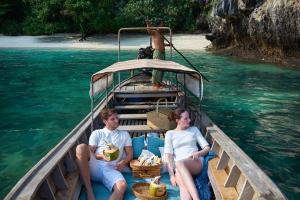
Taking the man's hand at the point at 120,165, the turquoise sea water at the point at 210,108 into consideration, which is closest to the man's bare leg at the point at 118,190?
the man's hand at the point at 120,165

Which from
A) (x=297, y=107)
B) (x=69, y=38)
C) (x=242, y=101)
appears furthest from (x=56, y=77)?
(x=69, y=38)

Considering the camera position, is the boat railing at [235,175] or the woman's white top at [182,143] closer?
the boat railing at [235,175]

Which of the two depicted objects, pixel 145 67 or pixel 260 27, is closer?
pixel 145 67

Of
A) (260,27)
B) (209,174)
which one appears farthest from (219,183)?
(260,27)

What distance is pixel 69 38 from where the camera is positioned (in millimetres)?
40750

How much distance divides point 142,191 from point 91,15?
111ft

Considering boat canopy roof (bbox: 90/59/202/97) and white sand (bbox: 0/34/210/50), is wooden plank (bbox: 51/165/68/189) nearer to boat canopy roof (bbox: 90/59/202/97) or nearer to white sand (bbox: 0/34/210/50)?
boat canopy roof (bbox: 90/59/202/97)

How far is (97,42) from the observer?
1529 inches

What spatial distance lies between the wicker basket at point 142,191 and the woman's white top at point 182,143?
661 mm

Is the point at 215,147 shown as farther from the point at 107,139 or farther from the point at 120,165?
the point at 107,139

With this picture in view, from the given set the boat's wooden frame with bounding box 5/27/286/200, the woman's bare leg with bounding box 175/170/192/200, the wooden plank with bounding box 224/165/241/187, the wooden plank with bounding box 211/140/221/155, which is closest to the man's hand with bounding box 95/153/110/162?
the boat's wooden frame with bounding box 5/27/286/200

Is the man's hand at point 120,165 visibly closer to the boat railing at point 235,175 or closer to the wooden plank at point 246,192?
the boat railing at point 235,175

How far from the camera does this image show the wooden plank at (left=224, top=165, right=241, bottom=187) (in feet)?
18.4

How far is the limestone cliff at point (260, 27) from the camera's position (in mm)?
24578
